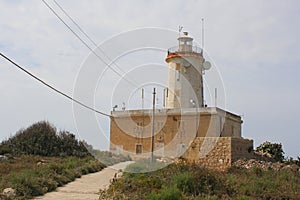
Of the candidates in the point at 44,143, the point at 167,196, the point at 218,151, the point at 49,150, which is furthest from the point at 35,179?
the point at 44,143

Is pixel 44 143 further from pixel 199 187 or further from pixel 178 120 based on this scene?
pixel 199 187

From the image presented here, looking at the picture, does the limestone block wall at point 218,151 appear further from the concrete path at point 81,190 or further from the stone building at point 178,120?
the concrete path at point 81,190

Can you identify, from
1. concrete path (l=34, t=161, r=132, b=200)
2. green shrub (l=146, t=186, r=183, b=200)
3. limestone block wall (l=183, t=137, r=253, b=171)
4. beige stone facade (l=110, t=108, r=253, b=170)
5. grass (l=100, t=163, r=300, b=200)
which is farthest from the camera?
beige stone facade (l=110, t=108, r=253, b=170)

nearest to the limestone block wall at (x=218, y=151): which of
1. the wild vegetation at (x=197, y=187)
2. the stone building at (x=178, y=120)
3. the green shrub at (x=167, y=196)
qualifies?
the stone building at (x=178, y=120)

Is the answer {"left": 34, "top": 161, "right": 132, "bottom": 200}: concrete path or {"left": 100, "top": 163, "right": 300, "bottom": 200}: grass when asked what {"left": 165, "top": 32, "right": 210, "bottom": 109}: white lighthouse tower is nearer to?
{"left": 34, "top": 161, "right": 132, "bottom": 200}: concrete path

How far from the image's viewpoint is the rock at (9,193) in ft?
36.0

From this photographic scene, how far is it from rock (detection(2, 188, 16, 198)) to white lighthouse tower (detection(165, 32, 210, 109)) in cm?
1999

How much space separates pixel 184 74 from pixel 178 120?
4.22m

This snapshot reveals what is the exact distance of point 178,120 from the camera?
2852cm

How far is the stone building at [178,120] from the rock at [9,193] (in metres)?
15.0

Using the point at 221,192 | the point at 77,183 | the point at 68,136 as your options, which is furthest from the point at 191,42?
the point at 221,192

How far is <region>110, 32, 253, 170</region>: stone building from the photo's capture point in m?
27.8

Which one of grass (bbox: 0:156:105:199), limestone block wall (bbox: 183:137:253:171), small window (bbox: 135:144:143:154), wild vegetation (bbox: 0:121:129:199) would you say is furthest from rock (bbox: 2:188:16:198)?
small window (bbox: 135:144:143:154)

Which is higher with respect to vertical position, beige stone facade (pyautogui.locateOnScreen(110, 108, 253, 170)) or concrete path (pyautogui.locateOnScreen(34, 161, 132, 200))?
beige stone facade (pyautogui.locateOnScreen(110, 108, 253, 170))
